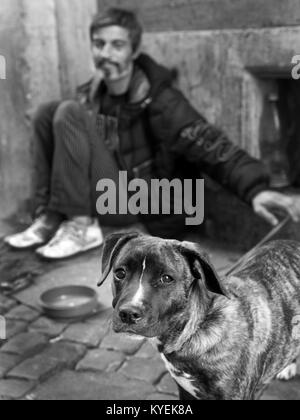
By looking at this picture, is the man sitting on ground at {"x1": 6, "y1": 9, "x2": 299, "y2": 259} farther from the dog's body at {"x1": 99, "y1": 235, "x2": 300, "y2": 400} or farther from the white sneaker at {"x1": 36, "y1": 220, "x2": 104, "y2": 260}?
the dog's body at {"x1": 99, "y1": 235, "x2": 300, "y2": 400}

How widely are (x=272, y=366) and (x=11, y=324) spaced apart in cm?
173

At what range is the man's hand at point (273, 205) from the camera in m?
3.06

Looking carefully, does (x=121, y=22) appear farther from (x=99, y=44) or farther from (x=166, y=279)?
(x=166, y=279)

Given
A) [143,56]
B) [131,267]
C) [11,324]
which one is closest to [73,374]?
[11,324]

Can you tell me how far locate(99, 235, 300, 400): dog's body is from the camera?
184cm

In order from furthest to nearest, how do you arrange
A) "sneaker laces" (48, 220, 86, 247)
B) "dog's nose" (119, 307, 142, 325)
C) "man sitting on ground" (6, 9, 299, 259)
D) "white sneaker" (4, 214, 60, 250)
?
"white sneaker" (4, 214, 60, 250)
"sneaker laces" (48, 220, 86, 247)
"man sitting on ground" (6, 9, 299, 259)
"dog's nose" (119, 307, 142, 325)

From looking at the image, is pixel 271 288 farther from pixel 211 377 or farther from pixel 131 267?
pixel 131 267

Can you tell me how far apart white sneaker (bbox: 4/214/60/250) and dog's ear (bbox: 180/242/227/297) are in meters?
A: 2.74

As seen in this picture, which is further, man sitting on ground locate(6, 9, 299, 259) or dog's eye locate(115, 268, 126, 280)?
man sitting on ground locate(6, 9, 299, 259)

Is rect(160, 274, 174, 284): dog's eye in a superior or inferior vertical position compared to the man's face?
inferior

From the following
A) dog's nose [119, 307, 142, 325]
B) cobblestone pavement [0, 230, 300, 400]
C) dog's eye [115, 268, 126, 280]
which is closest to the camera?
dog's nose [119, 307, 142, 325]

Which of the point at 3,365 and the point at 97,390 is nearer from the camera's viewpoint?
the point at 97,390

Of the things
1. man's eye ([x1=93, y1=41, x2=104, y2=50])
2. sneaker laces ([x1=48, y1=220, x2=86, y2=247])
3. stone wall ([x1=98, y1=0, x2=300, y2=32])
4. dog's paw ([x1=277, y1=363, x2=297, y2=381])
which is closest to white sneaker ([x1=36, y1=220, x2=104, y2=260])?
sneaker laces ([x1=48, y1=220, x2=86, y2=247])

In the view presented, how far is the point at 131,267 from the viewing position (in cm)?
187
